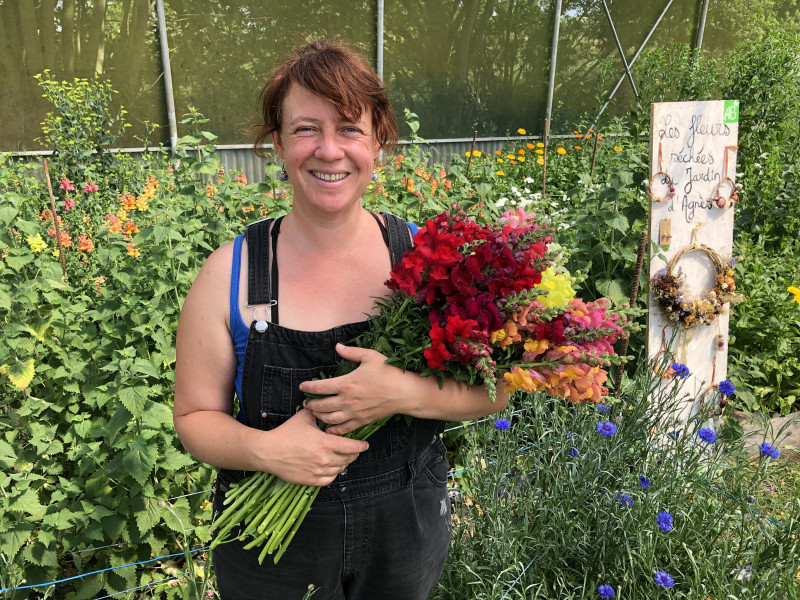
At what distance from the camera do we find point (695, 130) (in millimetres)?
2805

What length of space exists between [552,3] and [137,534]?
911 cm

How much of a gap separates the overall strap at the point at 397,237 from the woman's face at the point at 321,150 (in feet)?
0.61

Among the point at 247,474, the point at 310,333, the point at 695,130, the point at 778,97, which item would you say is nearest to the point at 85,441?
the point at 247,474

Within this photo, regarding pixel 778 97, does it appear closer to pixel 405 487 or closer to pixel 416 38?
pixel 405 487

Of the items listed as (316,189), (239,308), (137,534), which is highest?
(316,189)

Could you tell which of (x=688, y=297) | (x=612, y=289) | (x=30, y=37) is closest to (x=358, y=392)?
(x=688, y=297)

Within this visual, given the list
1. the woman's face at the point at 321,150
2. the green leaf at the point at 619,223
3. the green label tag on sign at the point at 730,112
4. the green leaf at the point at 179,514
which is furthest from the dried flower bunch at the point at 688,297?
the green leaf at the point at 179,514

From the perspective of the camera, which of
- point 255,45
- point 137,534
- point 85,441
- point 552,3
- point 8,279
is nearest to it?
point 137,534

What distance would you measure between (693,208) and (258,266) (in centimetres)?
235

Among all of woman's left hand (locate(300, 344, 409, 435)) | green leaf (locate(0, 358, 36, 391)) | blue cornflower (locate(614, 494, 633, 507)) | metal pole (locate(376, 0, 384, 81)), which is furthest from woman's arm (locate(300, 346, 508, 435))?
metal pole (locate(376, 0, 384, 81))

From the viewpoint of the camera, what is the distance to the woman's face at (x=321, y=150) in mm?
1229

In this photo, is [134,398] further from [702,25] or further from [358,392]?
[702,25]

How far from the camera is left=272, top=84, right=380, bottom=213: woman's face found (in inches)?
48.4

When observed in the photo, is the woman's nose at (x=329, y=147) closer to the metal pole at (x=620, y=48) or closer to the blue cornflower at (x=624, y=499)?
the blue cornflower at (x=624, y=499)
